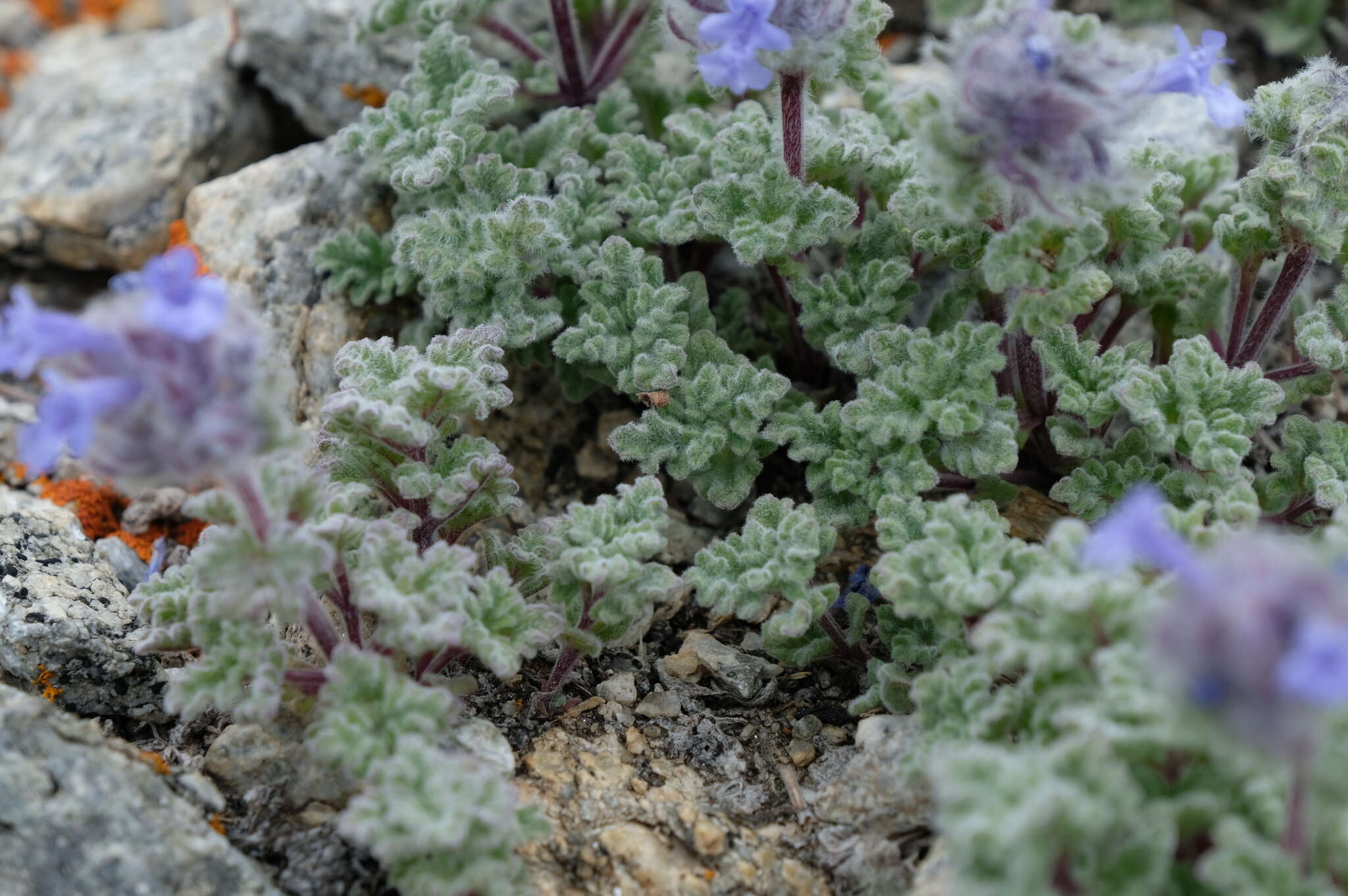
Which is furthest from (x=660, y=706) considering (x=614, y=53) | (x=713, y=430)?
(x=614, y=53)

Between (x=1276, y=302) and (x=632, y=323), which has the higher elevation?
(x=1276, y=302)

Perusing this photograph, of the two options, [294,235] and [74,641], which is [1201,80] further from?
[74,641]

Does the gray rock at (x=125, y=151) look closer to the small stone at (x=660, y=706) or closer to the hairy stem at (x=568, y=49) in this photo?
the hairy stem at (x=568, y=49)

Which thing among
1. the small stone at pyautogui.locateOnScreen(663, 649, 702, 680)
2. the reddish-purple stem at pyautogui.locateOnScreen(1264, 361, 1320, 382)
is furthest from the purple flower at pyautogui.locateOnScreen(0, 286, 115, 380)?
the reddish-purple stem at pyautogui.locateOnScreen(1264, 361, 1320, 382)

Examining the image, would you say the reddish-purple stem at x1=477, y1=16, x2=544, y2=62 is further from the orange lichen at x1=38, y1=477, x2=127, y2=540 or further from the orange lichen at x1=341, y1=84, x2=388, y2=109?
the orange lichen at x1=38, y1=477, x2=127, y2=540

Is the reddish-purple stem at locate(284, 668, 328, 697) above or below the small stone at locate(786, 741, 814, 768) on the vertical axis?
above
